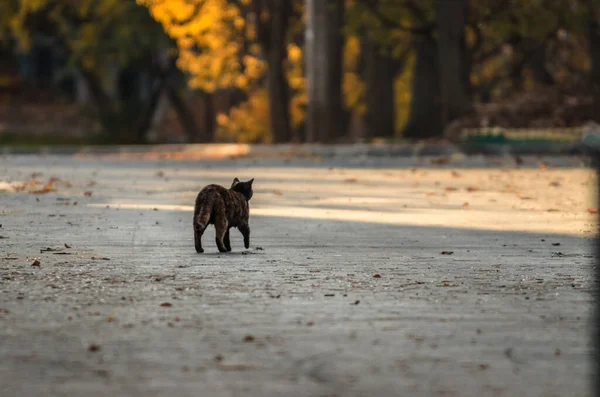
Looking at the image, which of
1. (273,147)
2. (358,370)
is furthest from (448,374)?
(273,147)

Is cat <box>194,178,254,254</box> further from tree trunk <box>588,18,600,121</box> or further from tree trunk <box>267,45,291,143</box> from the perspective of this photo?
tree trunk <box>267,45,291,143</box>

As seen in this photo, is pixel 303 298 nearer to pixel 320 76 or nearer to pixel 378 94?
pixel 320 76

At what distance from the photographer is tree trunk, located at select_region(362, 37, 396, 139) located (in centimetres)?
4862

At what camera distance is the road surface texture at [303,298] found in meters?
8.05

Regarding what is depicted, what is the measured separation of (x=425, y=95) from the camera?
45375 millimetres

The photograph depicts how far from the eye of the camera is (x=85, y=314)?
10.2m

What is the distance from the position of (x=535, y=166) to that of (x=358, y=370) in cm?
2484

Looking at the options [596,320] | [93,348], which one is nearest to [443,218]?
[596,320]

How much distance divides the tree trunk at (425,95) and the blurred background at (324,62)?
43mm

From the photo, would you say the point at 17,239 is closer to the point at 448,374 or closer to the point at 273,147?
the point at 448,374

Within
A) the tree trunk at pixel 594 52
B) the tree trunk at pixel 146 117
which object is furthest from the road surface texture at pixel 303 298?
the tree trunk at pixel 146 117

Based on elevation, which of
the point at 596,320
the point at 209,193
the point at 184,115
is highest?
the point at 184,115

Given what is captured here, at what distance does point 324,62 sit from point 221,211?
28873 mm

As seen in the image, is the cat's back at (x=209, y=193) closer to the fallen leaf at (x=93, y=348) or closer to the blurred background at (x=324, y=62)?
the fallen leaf at (x=93, y=348)
